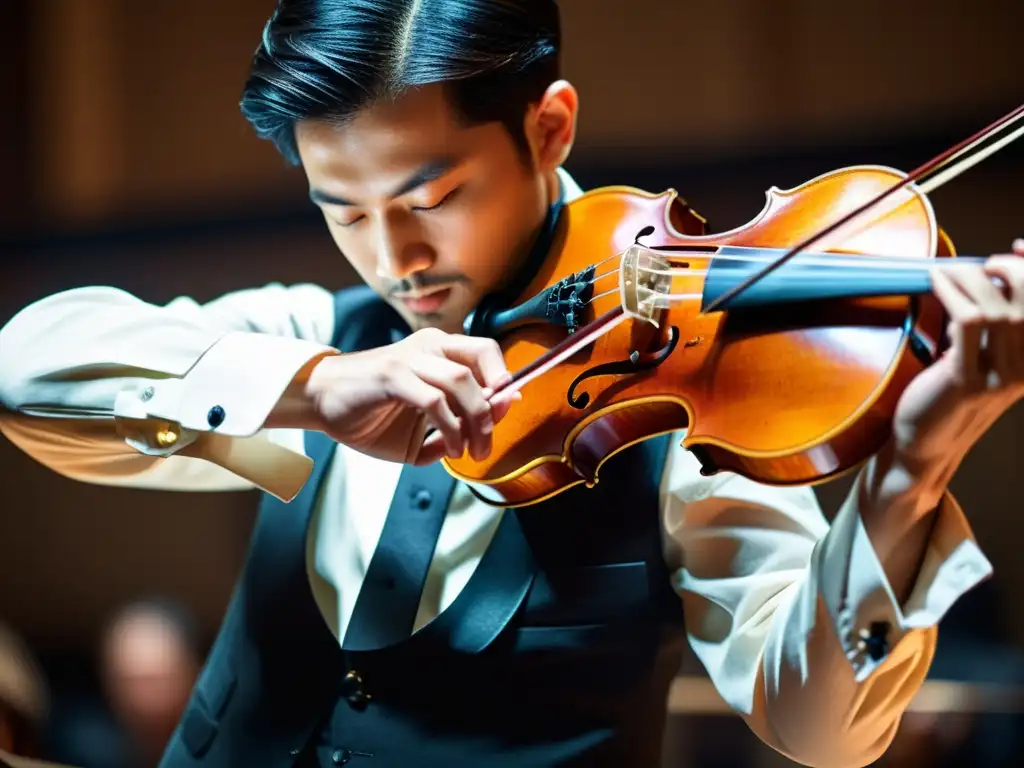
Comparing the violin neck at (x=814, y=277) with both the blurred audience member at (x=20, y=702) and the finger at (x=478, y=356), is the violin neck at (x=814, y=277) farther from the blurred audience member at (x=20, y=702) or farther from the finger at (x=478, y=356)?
the blurred audience member at (x=20, y=702)

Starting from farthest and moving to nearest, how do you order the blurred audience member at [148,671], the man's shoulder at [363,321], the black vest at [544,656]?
the blurred audience member at [148,671] → the man's shoulder at [363,321] → the black vest at [544,656]

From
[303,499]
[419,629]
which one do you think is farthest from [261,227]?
[419,629]

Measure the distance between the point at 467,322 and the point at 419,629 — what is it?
28 cm

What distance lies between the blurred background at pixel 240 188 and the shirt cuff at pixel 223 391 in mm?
586

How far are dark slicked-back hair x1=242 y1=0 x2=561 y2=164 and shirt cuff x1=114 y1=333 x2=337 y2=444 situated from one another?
20 centimetres

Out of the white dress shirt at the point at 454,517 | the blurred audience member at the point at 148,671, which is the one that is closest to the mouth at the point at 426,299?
the white dress shirt at the point at 454,517

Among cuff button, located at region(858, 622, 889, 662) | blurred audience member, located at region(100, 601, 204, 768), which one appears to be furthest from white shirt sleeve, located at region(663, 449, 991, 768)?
blurred audience member, located at region(100, 601, 204, 768)

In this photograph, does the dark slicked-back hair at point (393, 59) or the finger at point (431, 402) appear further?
the dark slicked-back hair at point (393, 59)

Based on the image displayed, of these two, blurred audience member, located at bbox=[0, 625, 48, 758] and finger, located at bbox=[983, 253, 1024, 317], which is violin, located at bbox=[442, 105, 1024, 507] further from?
blurred audience member, located at bbox=[0, 625, 48, 758]

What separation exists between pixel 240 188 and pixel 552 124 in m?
1.28

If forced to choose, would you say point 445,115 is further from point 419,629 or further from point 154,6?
point 154,6

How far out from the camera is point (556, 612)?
1.03 m

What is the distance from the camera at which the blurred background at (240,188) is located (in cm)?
166

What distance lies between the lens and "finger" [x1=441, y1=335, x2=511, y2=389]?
880 mm
